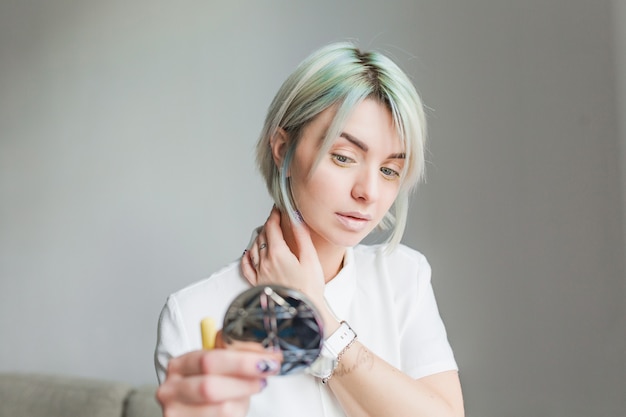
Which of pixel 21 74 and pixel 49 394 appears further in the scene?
pixel 21 74

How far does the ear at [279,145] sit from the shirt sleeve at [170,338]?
10.1 inches

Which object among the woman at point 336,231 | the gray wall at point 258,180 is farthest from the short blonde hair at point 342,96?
the gray wall at point 258,180

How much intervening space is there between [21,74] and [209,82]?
0.72m

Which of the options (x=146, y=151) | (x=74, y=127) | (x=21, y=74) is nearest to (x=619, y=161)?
(x=146, y=151)

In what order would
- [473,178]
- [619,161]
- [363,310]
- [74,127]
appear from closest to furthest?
[363,310]
[619,161]
[473,178]
[74,127]

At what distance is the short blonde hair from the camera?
1.02 m

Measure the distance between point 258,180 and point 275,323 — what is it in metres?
1.72

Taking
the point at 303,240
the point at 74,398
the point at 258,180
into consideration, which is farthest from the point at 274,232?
the point at 74,398

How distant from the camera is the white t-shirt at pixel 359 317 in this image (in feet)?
3.58

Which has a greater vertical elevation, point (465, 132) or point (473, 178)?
point (465, 132)

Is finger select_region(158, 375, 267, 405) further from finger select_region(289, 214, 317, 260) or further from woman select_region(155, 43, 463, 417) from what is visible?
finger select_region(289, 214, 317, 260)

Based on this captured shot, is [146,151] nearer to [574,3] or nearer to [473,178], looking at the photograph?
[473,178]

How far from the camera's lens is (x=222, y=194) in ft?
7.48

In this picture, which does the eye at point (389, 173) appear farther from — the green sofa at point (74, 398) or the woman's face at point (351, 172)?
the green sofa at point (74, 398)
